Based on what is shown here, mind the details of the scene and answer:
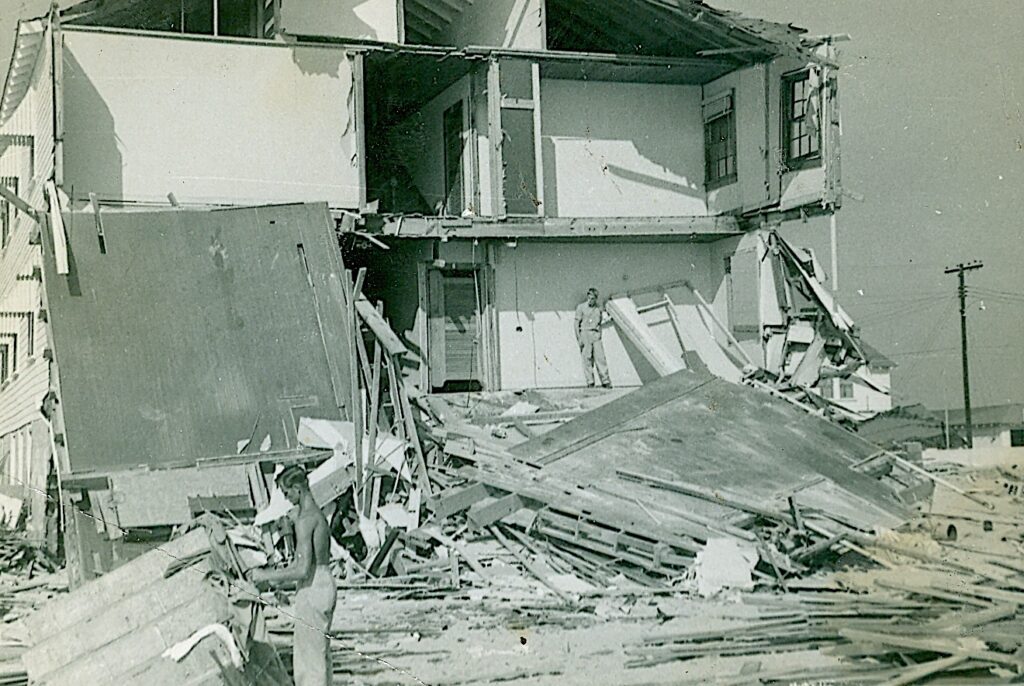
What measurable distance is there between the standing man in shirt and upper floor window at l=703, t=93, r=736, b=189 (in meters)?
3.54

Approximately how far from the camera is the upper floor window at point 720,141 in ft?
62.4

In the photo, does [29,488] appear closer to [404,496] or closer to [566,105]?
[404,496]

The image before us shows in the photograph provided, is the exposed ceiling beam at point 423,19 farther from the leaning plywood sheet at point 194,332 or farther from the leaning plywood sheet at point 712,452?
the leaning plywood sheet at point 712,452

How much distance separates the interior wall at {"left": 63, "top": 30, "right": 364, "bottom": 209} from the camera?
1559 centimetres

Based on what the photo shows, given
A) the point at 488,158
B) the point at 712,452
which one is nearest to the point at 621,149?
the point at 488,158

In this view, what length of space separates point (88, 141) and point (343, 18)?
189 inches

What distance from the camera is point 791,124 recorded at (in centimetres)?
1762

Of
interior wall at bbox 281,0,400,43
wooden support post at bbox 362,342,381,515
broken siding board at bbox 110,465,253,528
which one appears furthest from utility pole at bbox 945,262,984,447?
interior wall at bbox 281,0,400,43

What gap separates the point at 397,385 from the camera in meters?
13.1

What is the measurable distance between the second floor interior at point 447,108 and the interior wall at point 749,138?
0.12 ft

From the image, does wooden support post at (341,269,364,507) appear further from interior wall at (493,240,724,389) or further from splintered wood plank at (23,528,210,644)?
interior wall at (493,240,724,389)

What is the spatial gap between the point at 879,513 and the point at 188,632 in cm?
812

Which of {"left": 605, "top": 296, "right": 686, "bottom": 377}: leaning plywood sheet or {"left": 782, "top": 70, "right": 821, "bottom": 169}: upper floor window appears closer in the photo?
{"left": 782, "top": 70, "right": 821, "bottom": 169}: upper floor window

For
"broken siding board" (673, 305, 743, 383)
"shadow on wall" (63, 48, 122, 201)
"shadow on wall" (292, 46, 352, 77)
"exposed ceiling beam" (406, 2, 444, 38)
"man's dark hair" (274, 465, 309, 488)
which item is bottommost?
"man's dark hair" (274, 465, 309, 488)
